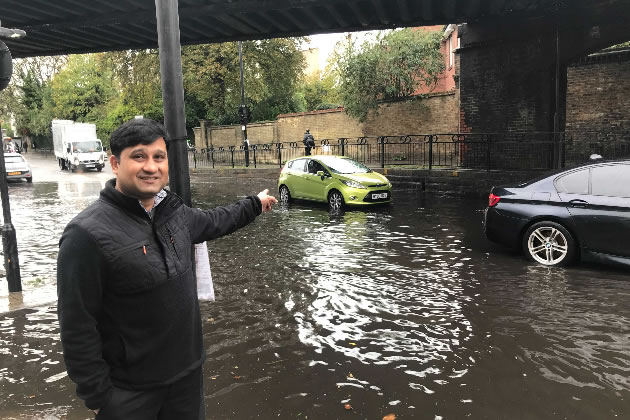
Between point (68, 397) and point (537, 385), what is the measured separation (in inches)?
143

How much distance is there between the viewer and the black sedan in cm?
645

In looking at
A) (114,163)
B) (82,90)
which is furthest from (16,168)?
(82,90)

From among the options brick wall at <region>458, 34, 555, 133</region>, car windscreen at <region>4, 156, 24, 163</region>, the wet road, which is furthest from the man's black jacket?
car windscreen at <region>4, 156, 24, 163</region>

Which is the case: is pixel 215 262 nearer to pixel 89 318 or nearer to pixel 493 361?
pixel 493 361

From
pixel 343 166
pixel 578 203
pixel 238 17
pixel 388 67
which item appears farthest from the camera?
pixel 388 67

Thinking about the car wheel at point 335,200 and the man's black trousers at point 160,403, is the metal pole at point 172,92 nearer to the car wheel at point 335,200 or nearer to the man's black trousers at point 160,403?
the man's black trousers at point 160,403

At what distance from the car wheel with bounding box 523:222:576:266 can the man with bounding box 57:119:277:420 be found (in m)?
6.07

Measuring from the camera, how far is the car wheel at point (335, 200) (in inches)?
516

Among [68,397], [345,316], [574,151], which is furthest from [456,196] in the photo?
[68,397]

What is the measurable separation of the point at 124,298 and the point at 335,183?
1122cm

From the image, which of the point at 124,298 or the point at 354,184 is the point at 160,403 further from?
the point at 354,184

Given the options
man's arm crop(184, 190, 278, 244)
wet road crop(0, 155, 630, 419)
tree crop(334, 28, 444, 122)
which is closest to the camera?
man's arm crop(184, 190, 278, 244)

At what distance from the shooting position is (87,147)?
32938mm

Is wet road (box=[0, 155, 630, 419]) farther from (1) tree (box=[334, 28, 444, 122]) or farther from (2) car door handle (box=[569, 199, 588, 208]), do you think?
(1) tree (box=[334, 28, 444, 122])
